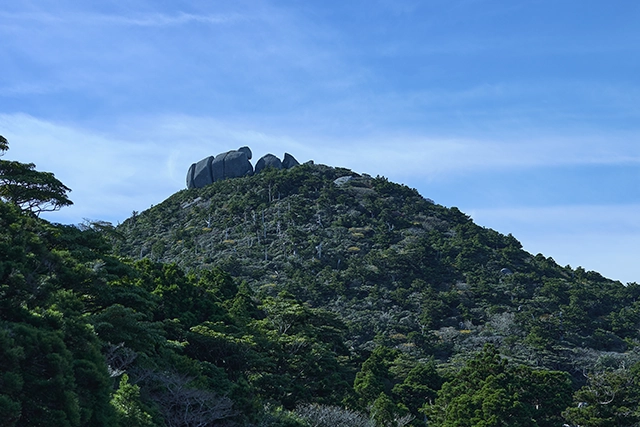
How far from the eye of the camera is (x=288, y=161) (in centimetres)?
13388

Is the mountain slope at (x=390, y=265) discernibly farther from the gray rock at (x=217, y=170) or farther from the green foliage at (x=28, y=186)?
the green foliage at (x=28, y=186)

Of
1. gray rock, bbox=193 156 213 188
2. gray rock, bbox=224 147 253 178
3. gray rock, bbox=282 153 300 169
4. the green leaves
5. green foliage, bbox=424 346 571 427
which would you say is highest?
gray rock, bbox=282 153 300 169

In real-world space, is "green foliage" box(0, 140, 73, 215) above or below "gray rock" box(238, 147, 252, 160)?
below

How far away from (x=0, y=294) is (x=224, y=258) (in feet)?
230

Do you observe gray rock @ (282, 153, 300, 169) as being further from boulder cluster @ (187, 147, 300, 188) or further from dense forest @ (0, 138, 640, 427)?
dense forest @ (0, 138, 640, 427)

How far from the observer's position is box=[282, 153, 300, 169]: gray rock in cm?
13264

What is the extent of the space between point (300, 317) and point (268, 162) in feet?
299

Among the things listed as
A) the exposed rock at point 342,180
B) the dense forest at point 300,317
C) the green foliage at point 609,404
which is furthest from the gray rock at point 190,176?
the green foliage at point 609,404

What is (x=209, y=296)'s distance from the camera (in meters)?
40.5

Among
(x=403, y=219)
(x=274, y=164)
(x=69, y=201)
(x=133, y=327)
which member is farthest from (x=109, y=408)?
(x=274, y=164)

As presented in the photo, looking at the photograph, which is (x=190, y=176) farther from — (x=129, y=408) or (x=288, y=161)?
(x=129, y=408)

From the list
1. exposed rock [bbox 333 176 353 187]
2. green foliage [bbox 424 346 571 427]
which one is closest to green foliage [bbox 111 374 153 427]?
green foliage [bbox 424 346 571 427]

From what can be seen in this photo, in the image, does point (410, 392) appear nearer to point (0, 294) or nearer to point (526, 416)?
point (526, 416)

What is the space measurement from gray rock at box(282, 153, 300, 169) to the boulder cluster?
6.39 ft
